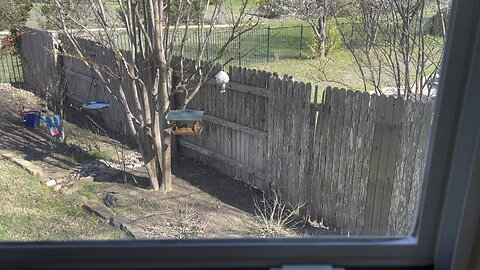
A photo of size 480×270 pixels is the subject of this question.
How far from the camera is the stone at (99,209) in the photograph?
1978mm

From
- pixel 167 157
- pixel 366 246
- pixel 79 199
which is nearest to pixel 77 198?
pixel 79 199

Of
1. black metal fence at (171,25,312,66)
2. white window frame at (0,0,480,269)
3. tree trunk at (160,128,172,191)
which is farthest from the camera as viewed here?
tree trunk at (160,128,172,191)

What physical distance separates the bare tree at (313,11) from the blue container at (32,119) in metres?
1.98

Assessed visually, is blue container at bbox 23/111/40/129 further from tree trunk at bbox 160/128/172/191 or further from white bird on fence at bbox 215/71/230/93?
white bird on fence at bbox 215/71/230/93

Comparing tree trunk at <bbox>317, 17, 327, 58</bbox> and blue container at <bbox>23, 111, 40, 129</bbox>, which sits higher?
tree trunk at <bbox>317, 17, 327, 58</bbox>

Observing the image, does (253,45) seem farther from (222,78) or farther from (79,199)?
(79,199)

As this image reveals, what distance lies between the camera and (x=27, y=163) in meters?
2.77

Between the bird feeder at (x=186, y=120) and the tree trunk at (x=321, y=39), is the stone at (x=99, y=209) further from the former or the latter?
the tree trunk at (x=321, y=39)

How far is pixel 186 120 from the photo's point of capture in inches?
111

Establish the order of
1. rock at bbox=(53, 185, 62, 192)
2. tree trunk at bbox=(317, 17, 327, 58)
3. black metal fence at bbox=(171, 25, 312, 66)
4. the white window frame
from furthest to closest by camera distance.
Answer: rock at bbox=(53, 185, 62, 192) < black metal fence at bbox=(171, 25, 312, 66) < tree trunk at bbox=(317, 17, 327, 58) < the white window frame

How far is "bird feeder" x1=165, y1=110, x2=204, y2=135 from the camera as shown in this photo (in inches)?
108

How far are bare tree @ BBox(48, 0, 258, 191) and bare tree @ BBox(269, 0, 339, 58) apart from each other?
298mm

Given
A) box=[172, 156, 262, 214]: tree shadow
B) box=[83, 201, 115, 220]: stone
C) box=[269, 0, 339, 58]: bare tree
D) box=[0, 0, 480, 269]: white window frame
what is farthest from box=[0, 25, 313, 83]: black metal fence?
box=[0, 0, 480, 269]: white window frame

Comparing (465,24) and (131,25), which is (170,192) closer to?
(131,25)
